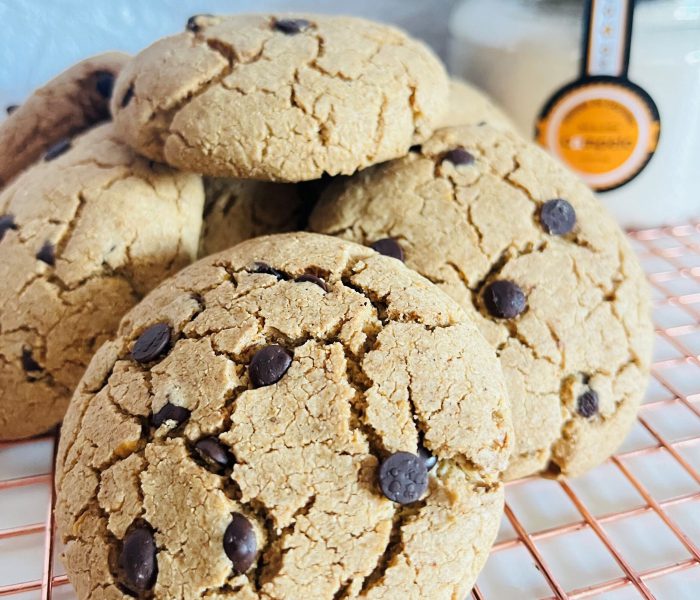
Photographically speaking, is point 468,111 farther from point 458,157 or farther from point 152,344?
point 152,344

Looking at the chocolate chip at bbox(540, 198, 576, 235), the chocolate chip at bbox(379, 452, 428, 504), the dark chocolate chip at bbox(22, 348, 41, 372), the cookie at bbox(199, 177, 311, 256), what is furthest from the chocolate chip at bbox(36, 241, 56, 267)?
the chocolate chip at bbox(540, 198, 576, 235)

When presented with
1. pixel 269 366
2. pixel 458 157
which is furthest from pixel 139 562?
pixel 458 157

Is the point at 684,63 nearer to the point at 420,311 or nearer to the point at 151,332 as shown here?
the point at 420,311

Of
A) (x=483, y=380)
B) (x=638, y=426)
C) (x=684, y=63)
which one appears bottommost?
(x=638, y=426)

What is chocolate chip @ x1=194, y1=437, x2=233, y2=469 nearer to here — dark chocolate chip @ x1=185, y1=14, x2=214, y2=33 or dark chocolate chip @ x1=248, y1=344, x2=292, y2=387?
dark chocolate chip @ x1=248, y1=344, x2=292, y2=387

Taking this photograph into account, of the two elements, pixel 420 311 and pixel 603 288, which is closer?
pixel 420 311

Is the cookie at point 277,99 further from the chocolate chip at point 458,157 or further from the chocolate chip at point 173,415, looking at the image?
the chocolate chip at point 173,415

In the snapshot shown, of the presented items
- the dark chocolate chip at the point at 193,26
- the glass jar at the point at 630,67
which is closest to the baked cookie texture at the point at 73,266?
the dark chocolate chip at the point at 193,26

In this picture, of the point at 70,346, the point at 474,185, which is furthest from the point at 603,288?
the point at 70,346
